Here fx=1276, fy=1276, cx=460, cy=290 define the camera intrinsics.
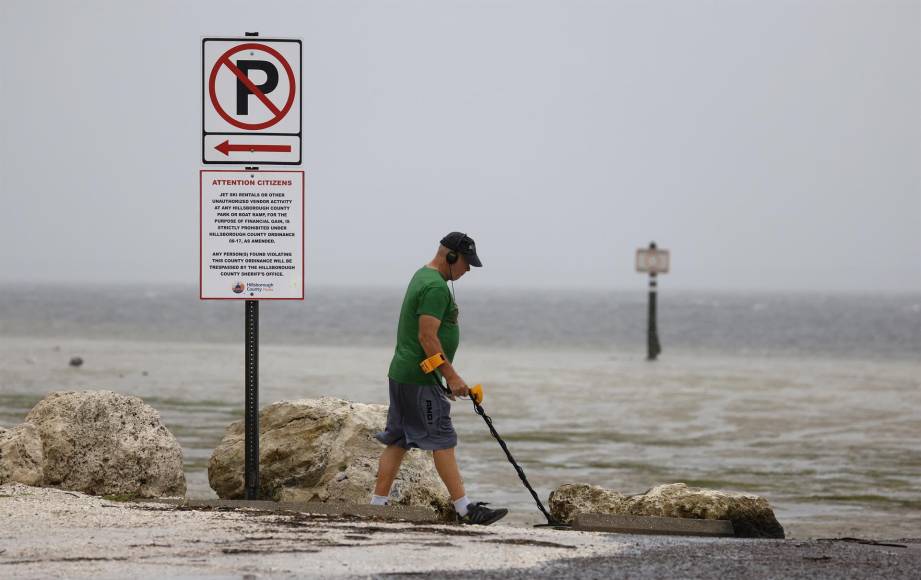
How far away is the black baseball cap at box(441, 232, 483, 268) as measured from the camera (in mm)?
7852

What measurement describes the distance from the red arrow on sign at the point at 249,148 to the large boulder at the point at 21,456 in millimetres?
2402

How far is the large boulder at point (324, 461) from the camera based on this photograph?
363 inches

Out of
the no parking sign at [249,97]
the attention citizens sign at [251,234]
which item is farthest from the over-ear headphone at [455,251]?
the no parking sign at [249,97]

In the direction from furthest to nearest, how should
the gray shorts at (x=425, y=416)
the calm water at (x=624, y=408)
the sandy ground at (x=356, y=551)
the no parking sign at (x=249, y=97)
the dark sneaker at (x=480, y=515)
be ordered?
1. the calm water at (x=624, y=408)
2. the no parking sign at (x=249, y=97)
3. the dark sneaker at (x=480, y=515)
4. the gray shorts at (x=425, y=416)
5. the sandy ground at (x=356, y=551)

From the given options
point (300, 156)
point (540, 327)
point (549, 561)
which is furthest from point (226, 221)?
point (540, 327)

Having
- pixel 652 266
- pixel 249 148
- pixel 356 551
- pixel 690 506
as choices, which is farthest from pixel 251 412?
pixel 652 266

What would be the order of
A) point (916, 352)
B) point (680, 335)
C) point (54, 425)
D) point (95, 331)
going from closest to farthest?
1. point (54, 425)
2. point (916, 352)
3. point (95, 331)
4. point (680, 335)

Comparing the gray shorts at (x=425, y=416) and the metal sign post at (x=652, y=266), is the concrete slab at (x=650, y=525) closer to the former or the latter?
the gray shorts at (x=425, y=416)

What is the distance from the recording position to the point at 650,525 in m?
7.98

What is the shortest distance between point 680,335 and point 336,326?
A: 59.7ft

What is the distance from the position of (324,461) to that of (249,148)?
242 cm

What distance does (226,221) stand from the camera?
8641mm

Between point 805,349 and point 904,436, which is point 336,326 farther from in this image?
point 904,436

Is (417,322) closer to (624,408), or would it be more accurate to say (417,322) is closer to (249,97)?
(249,97)
